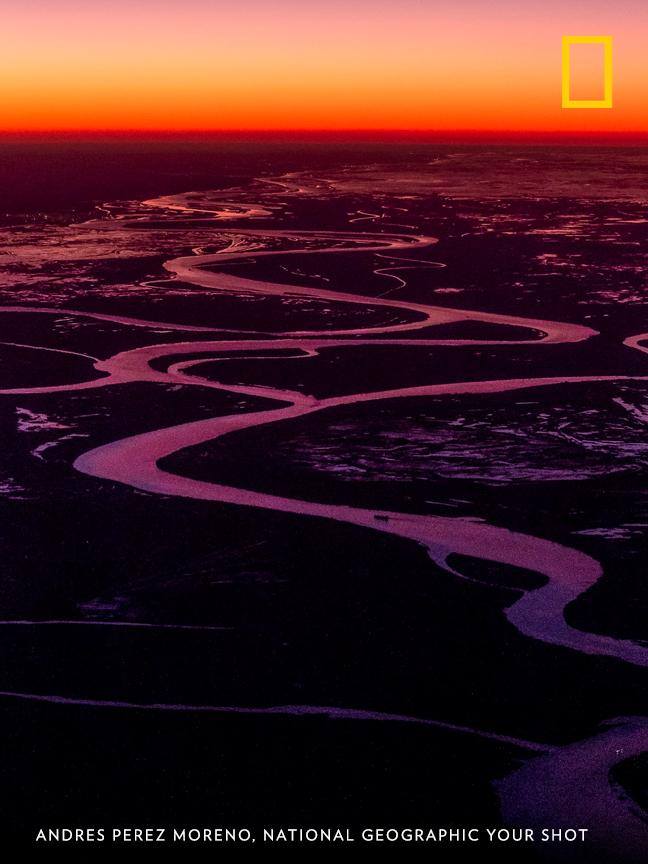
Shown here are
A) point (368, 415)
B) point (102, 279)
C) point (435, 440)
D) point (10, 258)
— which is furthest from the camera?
point (10, 258)

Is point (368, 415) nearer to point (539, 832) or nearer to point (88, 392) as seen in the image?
point (88, 392)

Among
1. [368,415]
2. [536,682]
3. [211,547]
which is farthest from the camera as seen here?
[368,415]

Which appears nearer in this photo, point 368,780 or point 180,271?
point 368,780

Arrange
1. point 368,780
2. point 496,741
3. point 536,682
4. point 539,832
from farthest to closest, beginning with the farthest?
point 536,682 → point 496,741 → point 368,780 → point 539,832

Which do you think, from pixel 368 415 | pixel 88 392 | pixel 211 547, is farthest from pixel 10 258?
pixel 211 547

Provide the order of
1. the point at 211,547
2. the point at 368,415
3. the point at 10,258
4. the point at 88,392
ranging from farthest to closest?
the point at 10,258
the point at 88,392
the point at 368,415
the point at 211,547

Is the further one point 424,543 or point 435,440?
point 435,440

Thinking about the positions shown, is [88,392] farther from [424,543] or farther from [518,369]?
[424,543]

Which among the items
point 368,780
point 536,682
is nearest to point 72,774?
point 368,780
